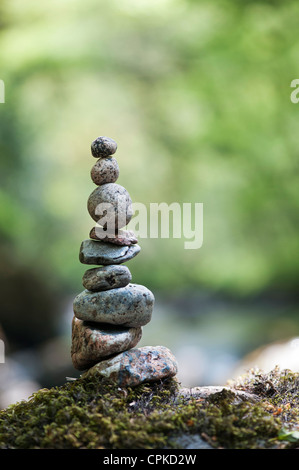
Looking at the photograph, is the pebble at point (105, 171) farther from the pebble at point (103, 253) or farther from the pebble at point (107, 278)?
the pebble at point (107, 278)

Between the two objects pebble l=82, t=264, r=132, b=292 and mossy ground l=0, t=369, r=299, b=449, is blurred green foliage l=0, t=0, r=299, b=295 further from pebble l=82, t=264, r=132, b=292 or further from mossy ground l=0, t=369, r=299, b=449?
mossy ground l=0, t=369, r=299, b=449

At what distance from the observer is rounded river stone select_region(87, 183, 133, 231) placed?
10.00ft

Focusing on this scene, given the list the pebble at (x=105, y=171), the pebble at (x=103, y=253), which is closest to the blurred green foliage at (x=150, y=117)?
the pebble at (x=105, y=171)

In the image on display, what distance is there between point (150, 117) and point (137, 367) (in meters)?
5.69

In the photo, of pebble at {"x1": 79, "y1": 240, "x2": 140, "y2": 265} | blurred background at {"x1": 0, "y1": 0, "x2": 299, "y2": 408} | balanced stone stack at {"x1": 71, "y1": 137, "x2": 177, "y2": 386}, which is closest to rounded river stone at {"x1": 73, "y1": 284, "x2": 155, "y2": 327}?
balanced stone stack at {"x1": 71, "y1": 137, "x2": 177, "y2": 386}

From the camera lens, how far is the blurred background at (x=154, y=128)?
7602mm

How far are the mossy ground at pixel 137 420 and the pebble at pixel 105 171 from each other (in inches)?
50.0

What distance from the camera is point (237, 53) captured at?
7789mm

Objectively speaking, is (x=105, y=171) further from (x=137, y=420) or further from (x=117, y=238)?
(x=137, y=420)

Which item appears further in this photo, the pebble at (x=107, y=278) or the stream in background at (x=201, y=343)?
the stream in background at (x=201, y=343)

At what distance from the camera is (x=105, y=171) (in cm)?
311

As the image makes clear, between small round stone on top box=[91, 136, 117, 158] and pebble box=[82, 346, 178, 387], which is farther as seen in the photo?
small round stone on top box=[91, 136, 117, 158]

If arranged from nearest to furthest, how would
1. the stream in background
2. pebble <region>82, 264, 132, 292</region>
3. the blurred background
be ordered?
pebble <region>82, 264, 132, 292</region> → the stream in background → the blurred background

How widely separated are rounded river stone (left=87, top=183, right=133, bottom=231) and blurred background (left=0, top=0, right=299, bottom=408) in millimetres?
4511
